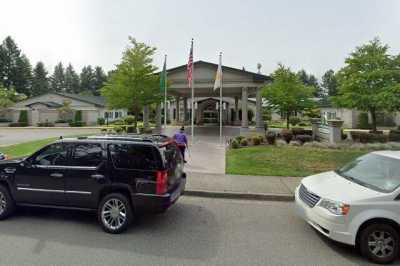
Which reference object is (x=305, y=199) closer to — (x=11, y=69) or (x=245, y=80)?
(x=245, y=80)

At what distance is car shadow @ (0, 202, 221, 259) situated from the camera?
4.38m

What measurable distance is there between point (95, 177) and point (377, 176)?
519 centimetres

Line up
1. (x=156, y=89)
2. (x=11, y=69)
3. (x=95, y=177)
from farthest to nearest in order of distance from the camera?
1. (x=11, y=69)
2. (x=156, y=89)
3. (x=95, y=177)

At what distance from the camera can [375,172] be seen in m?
4.98

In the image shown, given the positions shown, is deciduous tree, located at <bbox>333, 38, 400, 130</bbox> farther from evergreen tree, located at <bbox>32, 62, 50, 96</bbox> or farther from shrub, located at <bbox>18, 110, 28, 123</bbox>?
evergreen tree, located at <bbox>32, 62, 50, 96</bbox>

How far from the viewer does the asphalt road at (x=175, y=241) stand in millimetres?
4016

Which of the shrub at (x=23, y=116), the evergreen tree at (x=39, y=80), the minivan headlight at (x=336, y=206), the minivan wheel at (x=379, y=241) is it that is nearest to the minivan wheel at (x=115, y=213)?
the minivan headlight at (x=336, y=206)

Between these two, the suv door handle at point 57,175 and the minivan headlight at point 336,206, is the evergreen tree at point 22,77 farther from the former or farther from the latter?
the minivan headlight at point 336,206

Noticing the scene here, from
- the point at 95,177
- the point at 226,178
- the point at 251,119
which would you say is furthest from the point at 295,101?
the point at 251,119

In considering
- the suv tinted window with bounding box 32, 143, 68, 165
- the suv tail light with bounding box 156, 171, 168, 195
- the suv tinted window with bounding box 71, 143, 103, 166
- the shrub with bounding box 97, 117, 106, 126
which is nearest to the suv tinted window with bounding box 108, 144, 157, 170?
the suv tail light with bounding box 156, 171, 168, 195

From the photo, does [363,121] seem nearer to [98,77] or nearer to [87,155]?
[87,155]

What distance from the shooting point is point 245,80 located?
23.0 meters

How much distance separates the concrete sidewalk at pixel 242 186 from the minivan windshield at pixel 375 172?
2.10 metres

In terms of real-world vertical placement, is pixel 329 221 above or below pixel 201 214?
above
